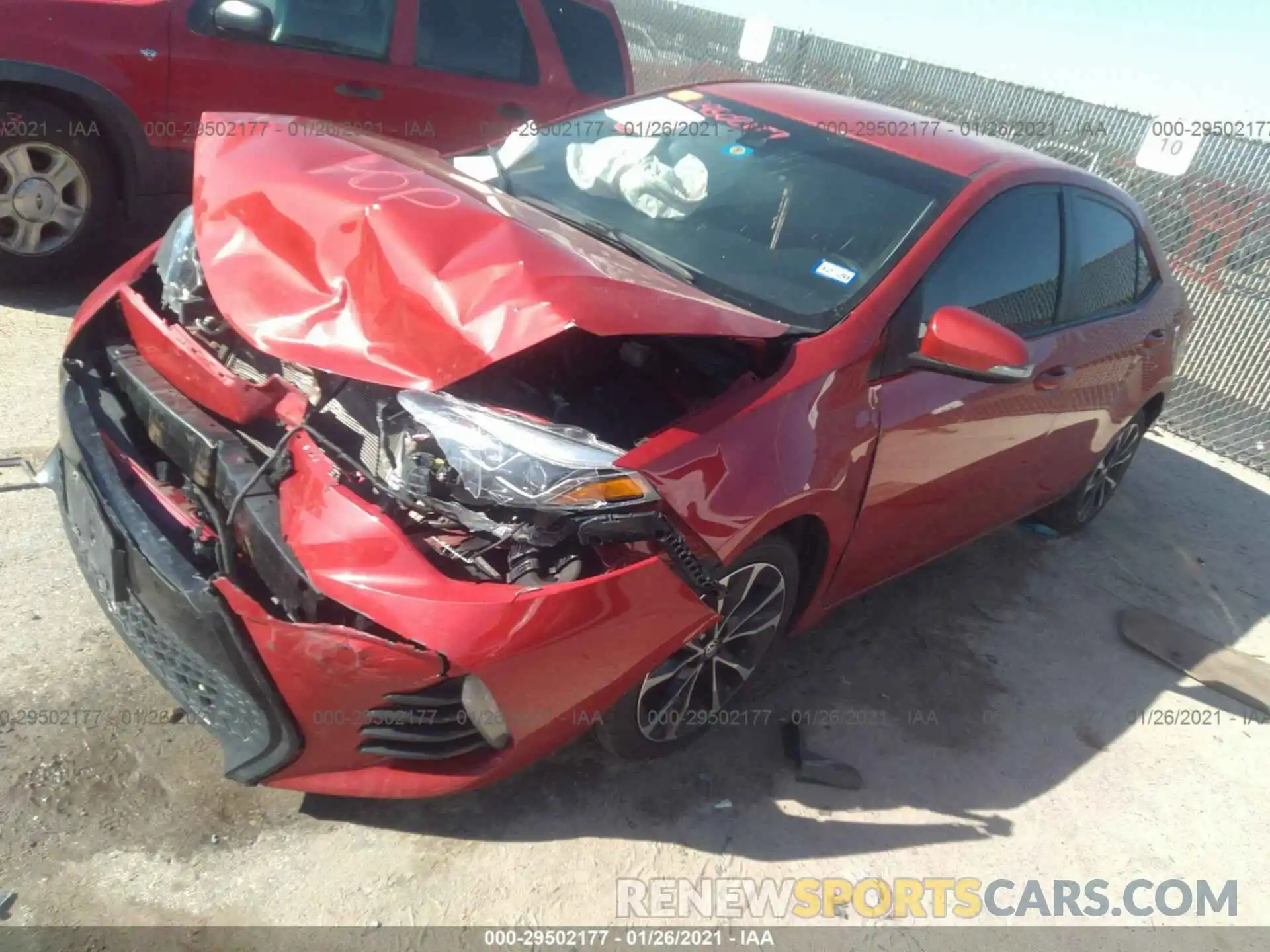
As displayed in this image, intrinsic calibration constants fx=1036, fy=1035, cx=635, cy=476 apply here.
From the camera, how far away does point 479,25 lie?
6.04m

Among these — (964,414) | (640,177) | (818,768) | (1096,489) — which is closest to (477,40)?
(640,177)

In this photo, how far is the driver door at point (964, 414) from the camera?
3078 mm

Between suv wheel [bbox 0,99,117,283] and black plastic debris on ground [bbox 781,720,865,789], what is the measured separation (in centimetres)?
423

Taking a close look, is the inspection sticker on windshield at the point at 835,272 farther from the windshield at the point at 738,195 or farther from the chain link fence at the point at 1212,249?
the chain link fence at the point at 1212,249

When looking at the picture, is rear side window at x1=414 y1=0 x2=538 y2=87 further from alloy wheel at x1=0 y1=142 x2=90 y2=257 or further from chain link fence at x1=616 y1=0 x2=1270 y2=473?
alloy wheel at x1=0 y1=142 x2=90 y2=257

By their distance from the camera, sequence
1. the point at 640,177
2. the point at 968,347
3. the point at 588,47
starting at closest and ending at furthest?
the point at 968,347 → the point at 640,177 → the point at 588,47

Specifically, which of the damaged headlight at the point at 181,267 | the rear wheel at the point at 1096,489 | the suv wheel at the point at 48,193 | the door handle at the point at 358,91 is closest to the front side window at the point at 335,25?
the door handle at the point at 358,91

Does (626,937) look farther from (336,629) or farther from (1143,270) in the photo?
(1143,270)

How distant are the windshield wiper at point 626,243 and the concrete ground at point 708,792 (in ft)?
4.56

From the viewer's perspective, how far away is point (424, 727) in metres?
2.26

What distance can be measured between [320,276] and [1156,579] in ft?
13.9

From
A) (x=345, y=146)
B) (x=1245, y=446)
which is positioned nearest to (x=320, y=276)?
(x=345, y=146)

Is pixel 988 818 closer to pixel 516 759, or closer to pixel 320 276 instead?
pixel 516 759

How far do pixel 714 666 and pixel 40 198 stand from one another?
408 cm
